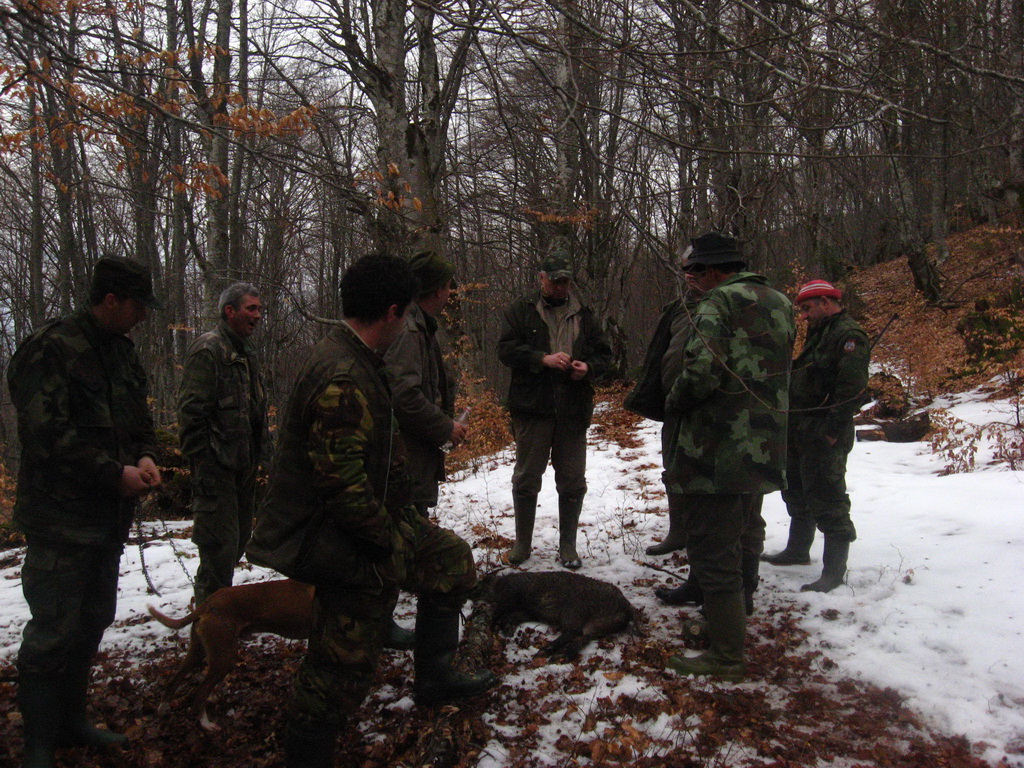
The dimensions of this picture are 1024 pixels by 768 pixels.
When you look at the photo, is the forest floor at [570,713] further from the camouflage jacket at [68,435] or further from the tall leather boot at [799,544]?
the camouflage jacket at [68,435]

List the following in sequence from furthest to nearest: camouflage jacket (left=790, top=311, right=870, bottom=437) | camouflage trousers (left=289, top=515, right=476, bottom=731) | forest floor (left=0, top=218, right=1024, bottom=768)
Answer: camouflage jacket (left=790, top=311, right=870, bottom=437) → forest floor (left=0, top=218, right=1024, bottom=768) → camouflage trousers (left=289, top=515, right=476, bottom=731)

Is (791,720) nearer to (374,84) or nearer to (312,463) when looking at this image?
(312,463)

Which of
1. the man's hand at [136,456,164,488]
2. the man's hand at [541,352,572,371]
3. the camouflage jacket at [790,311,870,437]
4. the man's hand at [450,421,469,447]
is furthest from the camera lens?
the man's hand at [541,352,572,371]

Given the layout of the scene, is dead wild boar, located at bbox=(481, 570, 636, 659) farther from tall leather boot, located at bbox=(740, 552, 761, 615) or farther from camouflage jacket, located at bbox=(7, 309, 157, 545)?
camouflage jacket, located at bbox=(7, 309, 157, 545)

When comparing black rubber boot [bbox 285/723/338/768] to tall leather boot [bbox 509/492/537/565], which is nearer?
black rubber boot [bbox 285/723/338/768]

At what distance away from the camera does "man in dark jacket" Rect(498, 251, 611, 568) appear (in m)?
4.53

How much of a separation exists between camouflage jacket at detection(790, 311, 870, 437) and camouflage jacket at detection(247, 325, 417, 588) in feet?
9.61

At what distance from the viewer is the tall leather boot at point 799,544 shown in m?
4.51

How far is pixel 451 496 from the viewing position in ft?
23.7

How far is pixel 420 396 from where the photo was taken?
3281 mm

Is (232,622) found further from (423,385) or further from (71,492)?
(423,385)

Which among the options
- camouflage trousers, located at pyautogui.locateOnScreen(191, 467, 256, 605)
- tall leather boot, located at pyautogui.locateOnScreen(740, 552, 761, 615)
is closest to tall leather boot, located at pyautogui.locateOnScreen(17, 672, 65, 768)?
camouflage trousers, located at pyautogui.locateOnScreen(191, 467, 256, 605)

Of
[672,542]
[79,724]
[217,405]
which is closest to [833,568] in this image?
[672,542]

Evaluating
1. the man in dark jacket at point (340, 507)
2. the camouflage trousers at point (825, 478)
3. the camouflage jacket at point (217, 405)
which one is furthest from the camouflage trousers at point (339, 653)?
the camouflage trousers at point (825, 478)
